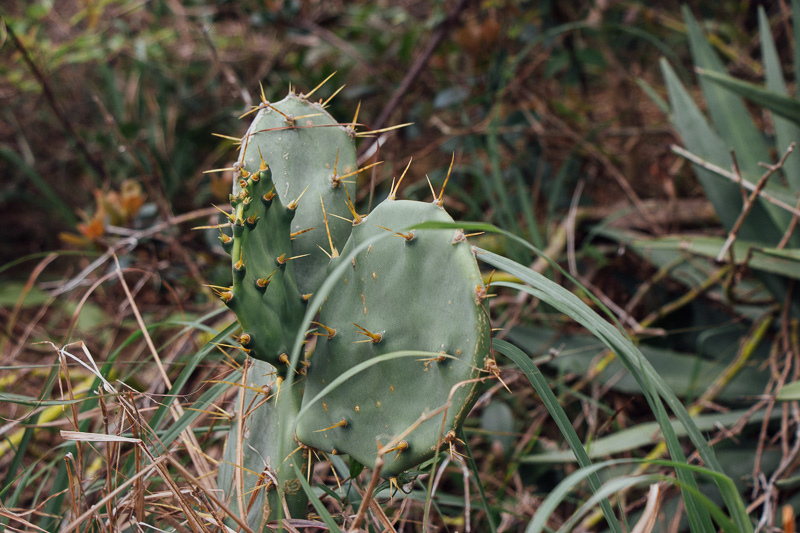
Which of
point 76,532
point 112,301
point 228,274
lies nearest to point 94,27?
point 112,301

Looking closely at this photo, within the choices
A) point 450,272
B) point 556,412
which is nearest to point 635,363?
point 556,412

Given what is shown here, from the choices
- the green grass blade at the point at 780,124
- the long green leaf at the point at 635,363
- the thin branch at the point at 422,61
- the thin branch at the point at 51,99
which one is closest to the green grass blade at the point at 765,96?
the green grass blade at the point at 780,124

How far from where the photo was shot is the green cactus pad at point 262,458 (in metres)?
0.72

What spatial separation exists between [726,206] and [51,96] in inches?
72.7

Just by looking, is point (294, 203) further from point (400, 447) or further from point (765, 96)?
point (765, 96)

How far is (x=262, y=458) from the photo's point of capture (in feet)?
2.46

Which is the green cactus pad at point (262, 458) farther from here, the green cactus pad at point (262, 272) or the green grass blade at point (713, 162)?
the green grass blade at point (713, 162)

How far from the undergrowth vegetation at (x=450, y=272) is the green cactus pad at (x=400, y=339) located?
0.6 inches

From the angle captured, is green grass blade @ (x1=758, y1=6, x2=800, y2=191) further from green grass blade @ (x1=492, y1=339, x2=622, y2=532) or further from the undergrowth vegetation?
green grass blade @ (x1=492, y1=339, x2=622, y2=532)

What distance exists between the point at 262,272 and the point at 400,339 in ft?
0.58

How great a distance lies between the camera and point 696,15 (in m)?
2.13

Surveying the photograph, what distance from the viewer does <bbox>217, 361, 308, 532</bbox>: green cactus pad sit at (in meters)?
0.72

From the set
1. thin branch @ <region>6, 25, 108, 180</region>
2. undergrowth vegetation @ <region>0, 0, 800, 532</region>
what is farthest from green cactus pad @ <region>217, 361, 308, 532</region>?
thin branch @ <region>6, 25, 108, 180</region>

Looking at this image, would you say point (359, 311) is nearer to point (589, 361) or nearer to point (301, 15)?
point (589, 361)
